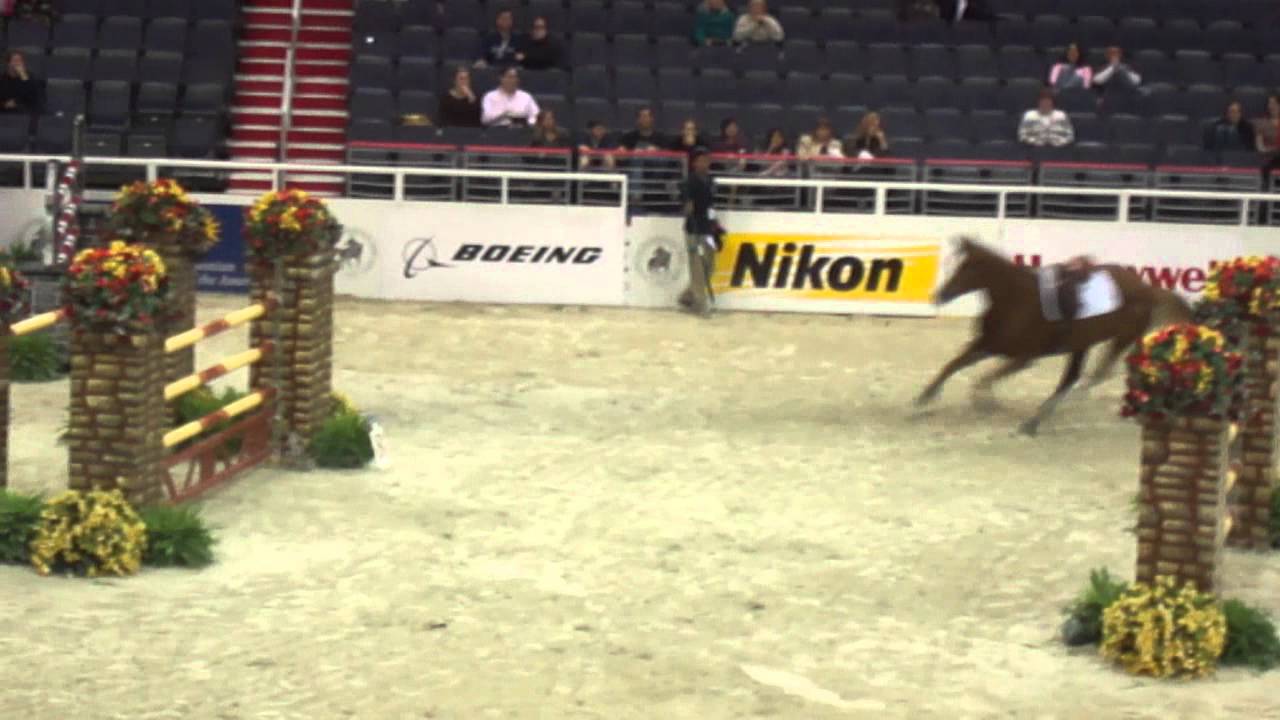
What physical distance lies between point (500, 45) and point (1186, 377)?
54.2ft

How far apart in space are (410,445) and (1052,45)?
14052 millimetres

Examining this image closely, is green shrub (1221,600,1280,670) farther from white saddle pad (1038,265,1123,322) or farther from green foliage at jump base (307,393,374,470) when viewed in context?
white saddle pad (1038,265,1123,322)

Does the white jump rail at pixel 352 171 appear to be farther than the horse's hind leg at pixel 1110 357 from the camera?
Yes

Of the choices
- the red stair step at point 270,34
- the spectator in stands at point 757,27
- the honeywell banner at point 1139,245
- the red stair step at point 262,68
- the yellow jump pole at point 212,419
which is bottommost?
the yellow jump pole at point 212,419

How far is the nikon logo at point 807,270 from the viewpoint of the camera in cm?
2309

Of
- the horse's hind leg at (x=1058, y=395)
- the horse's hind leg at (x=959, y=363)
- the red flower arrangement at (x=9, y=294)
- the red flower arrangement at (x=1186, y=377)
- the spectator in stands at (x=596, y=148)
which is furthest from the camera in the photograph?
the spectator in stands at (x=596, y=148)

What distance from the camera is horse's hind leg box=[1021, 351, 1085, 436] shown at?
55.8 ft

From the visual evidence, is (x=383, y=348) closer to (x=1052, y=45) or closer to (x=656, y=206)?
(x=656, y=206)

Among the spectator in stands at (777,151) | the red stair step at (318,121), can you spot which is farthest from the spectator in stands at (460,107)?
the spectator in stands at (777,151)

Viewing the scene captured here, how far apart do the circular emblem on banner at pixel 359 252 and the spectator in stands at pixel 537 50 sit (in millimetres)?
3949

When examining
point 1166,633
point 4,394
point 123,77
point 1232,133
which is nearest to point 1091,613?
point 1166,633

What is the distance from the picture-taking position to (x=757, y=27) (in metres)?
26.5

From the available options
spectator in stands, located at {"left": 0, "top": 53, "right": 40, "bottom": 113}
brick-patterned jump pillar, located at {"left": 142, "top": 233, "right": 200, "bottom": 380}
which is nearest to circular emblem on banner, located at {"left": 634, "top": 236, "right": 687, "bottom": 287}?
spectator in stands, located at {"left": 0, "top": 53, "right": 40, "bottom": 113}

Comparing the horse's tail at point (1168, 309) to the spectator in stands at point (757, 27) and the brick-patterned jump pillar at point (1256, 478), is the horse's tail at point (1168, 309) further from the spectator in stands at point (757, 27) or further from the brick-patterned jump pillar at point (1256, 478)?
the spectator in stands at point (757, 27)
